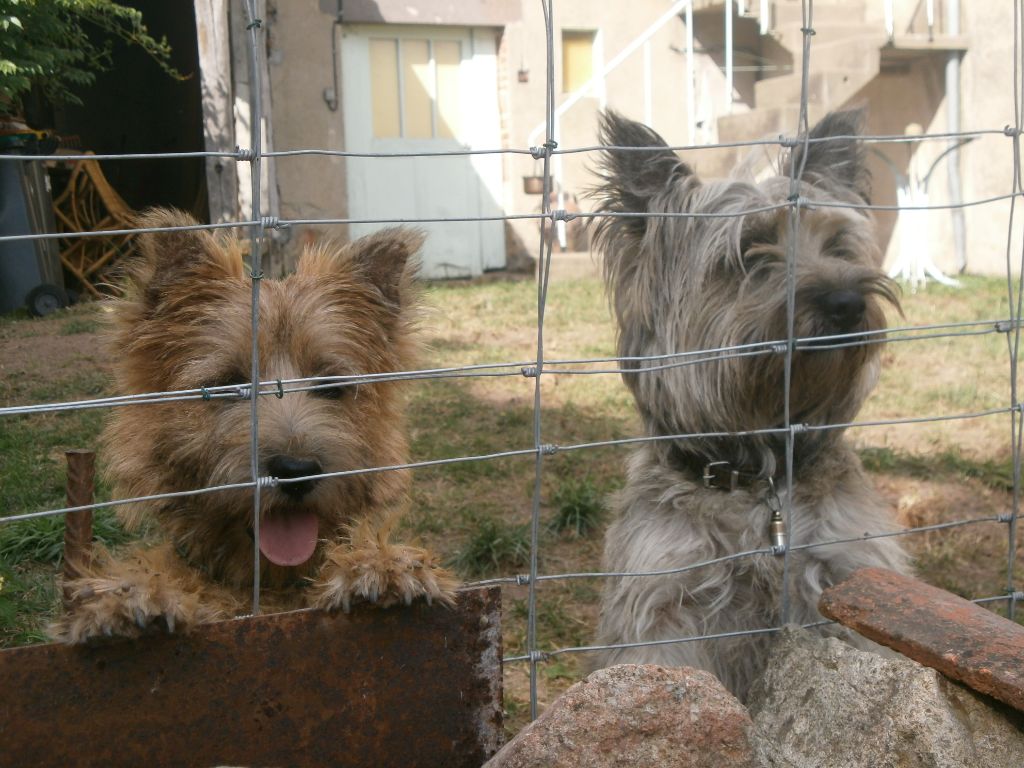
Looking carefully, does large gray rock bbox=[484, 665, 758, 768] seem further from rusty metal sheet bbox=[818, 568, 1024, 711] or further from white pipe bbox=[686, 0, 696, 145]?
white pipe bbox=[686, 0, 696, 145]

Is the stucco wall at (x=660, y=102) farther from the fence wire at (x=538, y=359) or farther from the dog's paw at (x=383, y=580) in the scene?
the dog's paw at (x=383, y=580)

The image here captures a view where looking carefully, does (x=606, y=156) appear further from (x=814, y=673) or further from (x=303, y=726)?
(x=303, y=726)

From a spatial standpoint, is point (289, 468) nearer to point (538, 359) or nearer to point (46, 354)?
point (538, 359)

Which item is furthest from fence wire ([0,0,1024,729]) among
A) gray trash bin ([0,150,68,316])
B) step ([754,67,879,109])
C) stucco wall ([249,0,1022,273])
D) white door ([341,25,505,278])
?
step ([754,67,879,109])

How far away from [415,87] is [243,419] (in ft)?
35.8

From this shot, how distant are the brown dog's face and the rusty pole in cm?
37

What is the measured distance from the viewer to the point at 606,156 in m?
3.37

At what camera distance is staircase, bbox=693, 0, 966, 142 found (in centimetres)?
1273

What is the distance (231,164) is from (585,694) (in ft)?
27.9

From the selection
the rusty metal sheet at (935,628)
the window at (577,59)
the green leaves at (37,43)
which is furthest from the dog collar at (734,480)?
the window at (577,59)

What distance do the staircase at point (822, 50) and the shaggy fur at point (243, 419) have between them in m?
9.85

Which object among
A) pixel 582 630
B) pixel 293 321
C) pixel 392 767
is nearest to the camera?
pixel 392 767

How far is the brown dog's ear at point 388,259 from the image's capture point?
313 cm

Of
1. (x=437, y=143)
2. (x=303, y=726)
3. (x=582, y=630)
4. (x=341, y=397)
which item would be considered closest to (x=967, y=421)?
(x=582, y=630)
